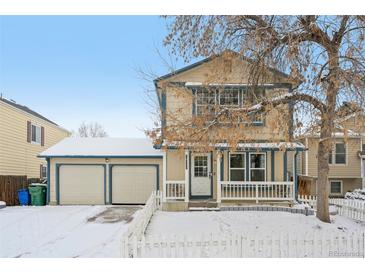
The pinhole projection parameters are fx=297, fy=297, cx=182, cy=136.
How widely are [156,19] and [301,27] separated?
155 inches

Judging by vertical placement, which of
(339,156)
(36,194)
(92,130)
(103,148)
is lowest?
(36,194)

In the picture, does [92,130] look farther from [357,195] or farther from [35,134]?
[357,195]

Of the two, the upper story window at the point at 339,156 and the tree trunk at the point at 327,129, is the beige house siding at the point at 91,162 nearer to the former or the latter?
the tree trunk at the point at 327,129

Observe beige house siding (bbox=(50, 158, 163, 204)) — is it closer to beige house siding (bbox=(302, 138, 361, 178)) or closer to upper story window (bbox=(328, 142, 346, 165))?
beige house siding (bbox=(302, 138, 361, 178))

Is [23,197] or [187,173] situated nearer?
[187,173]

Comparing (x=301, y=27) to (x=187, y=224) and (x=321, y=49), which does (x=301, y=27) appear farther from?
(x=187, y=224)

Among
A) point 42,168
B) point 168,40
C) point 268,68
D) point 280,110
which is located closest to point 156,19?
point 168,40

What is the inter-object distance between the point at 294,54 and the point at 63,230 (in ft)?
27.1

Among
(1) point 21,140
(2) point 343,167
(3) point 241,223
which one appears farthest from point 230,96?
(1) point 21,140

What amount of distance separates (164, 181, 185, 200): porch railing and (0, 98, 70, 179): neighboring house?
9.37 m

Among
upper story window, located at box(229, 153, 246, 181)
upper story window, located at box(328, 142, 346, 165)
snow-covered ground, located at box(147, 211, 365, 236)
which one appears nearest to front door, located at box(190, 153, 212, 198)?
upper story window, located at box(229, 153, 246, 181)

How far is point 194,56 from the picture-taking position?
8.96 metres

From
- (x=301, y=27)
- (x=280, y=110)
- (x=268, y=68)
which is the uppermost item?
(x=301, y=27)

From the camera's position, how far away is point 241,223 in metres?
9.62
